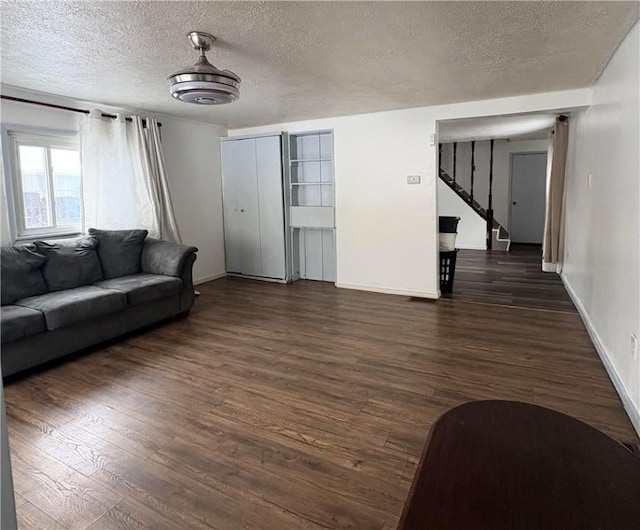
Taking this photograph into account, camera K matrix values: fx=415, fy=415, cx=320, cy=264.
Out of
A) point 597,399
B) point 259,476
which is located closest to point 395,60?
point 597,399

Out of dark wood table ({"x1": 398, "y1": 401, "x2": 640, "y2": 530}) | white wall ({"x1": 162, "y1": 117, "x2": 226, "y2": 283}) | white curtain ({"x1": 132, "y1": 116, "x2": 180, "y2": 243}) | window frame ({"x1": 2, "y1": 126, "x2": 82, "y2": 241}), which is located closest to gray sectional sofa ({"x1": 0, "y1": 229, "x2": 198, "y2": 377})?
window frame ({"x1": 2, "y1": 126, "x2": 82, "y2": 241})

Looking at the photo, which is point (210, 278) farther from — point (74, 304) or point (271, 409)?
point (271, 409)

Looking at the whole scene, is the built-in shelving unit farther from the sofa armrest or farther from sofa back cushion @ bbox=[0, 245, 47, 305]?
sofa back cushion @ bbox=[0, 245, 47, 305]

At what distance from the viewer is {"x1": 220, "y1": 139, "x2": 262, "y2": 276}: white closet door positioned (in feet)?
19.6

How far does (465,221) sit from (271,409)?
7.30 metres

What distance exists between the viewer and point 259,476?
6.33 feet

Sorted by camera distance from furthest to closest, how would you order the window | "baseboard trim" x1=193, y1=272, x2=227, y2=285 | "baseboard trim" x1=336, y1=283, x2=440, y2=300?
"baseboard trim" x1=193, y1=272, x2=227, y2=285 → "baseboard trim" x1=336, y1=283, x2=440, y2=300 → the window

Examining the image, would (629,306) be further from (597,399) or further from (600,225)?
(600,225)

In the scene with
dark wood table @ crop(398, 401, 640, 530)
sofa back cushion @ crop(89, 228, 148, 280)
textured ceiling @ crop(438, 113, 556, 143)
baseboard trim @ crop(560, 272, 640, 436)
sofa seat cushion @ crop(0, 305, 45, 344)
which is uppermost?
textured ceiling @ crop(438, 113, 556, 143)


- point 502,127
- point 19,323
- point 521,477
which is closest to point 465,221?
point 502,127

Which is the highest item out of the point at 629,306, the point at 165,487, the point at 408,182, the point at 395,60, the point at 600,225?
the point at 395,60

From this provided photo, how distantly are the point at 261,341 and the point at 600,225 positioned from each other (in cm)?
294

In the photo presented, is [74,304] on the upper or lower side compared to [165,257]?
lower

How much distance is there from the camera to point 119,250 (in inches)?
168
